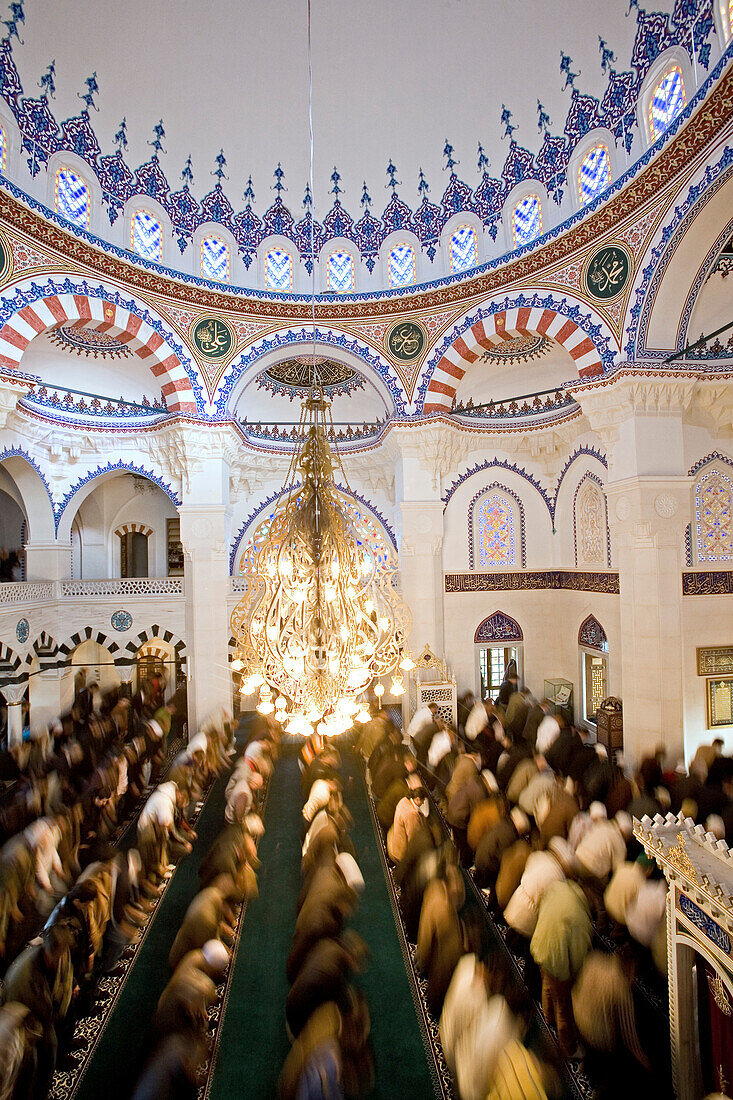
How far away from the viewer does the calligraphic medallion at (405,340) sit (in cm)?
803

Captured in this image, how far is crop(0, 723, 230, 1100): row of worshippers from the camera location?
2545 mm

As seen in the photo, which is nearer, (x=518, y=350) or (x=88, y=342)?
(x=88, y=342)

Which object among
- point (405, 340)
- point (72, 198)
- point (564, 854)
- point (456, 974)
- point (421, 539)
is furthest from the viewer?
point (421, 539)

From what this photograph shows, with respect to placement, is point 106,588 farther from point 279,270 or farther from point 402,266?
point 402,266

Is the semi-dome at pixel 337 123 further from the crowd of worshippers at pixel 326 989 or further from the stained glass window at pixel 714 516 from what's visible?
the crowd of worshippers at pixel 326 989

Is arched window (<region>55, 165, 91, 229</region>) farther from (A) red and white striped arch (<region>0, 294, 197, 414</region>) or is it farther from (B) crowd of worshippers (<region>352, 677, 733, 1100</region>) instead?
(B) crowd of worshippers (<region>352, 677, 733, 1100</region>)

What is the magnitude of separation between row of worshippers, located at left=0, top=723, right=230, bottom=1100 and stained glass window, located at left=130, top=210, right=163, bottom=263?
6583 mm

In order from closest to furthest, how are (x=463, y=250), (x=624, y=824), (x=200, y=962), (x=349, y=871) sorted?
1. (x=200, y=962)
2. (x=349, y=871)
3. (x=624, y=824)
4. (x=463, y=250)

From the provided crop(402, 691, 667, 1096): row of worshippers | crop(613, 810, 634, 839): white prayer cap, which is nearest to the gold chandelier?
crop(402, 691, 667, 1096): row of worshippers

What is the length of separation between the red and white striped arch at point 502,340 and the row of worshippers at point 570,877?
4640 mm

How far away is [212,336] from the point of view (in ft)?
25.5

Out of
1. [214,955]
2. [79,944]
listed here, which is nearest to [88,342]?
[79,944]

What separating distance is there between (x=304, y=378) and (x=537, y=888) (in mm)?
9188

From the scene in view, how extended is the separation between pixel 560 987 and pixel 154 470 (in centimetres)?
908
